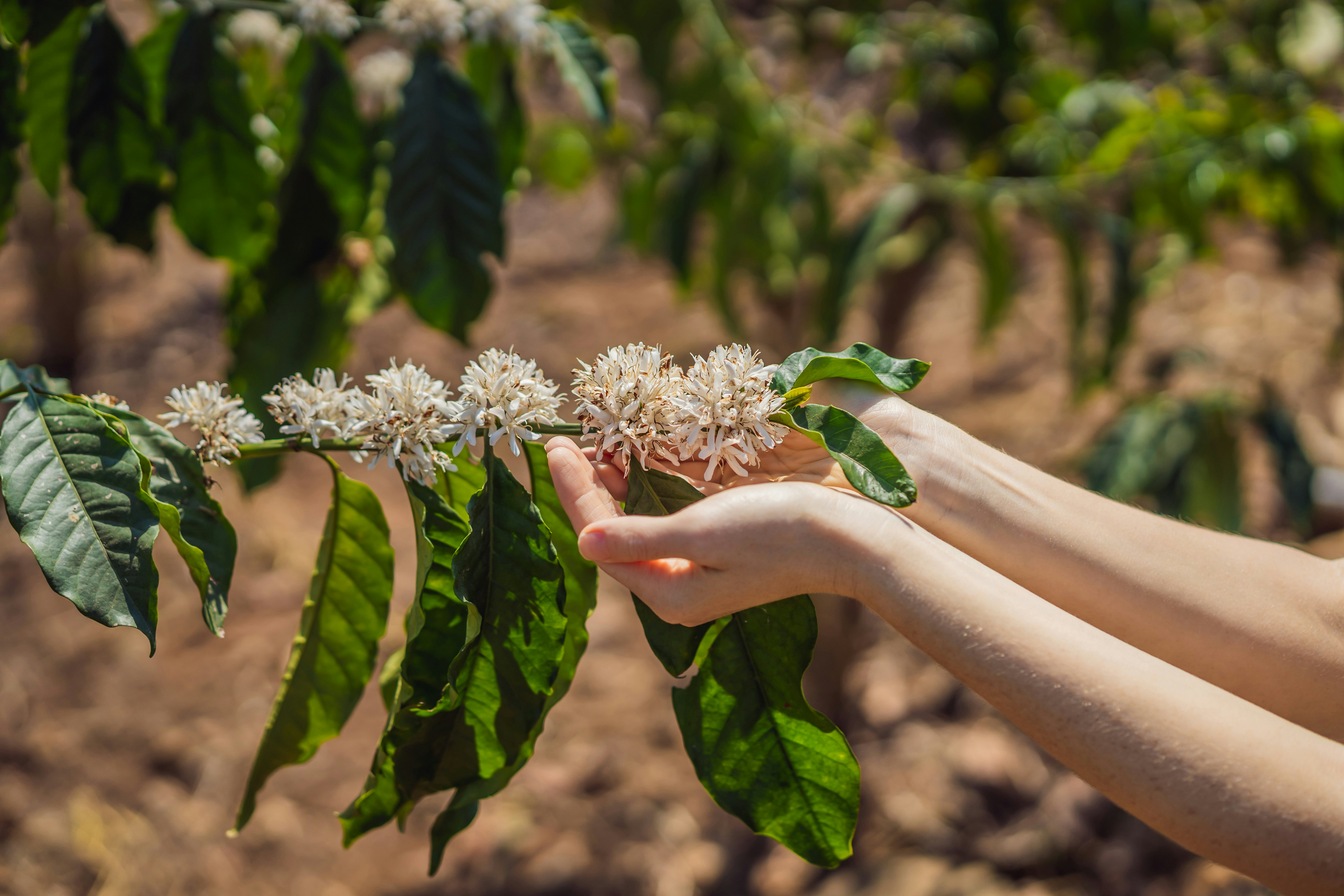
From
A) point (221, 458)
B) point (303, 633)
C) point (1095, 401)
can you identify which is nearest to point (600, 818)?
point (303, 633)

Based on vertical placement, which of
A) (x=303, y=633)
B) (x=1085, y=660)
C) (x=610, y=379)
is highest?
(x=610, y=379)

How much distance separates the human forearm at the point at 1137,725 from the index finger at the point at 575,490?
0.71 feet

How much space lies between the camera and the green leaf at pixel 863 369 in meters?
0.58

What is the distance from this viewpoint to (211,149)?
901 millimetres

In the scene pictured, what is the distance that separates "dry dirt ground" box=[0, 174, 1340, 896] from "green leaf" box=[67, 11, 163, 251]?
0.42ft

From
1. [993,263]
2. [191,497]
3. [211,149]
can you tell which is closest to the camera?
[191,497]

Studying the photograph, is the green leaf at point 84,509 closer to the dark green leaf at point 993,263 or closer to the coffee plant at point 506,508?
the coffee plant at point 506,508

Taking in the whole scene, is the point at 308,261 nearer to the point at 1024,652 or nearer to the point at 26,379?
the point at 26,379

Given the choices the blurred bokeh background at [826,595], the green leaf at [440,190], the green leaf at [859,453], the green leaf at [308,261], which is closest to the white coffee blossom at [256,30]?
the blurred bokeh background at [826,595]

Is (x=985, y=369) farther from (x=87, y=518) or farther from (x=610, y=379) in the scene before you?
(x=87, y=518)

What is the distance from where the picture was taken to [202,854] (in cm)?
185

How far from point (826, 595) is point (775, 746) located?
1.48 meters

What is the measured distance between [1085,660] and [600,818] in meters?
1.63

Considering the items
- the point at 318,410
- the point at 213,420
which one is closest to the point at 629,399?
the point at 318,410
